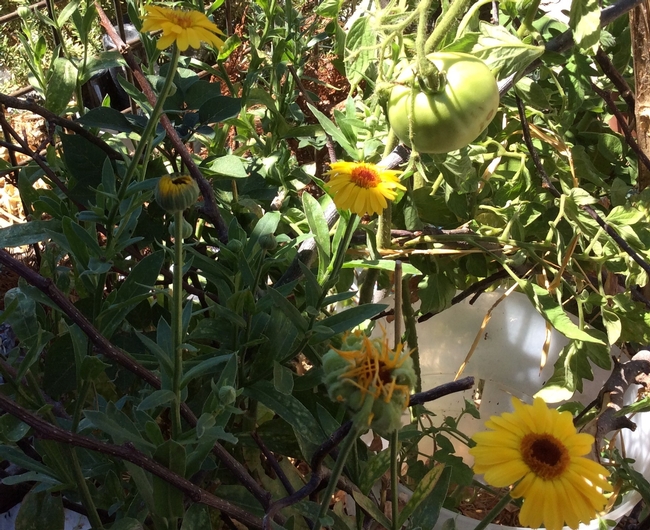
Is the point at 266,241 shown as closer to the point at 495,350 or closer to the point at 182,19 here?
the point at 182,19

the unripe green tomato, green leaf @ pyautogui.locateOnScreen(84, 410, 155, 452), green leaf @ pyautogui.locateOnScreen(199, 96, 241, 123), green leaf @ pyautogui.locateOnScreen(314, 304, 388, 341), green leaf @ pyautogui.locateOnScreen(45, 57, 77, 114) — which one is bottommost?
green leaf @ pyautogui.locateOnScreen(314, 304, 388, 341)

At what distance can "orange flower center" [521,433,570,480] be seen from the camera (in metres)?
0.32

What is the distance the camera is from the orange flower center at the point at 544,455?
324mm

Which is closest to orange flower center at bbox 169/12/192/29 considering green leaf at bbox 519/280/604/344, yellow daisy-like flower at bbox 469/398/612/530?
yellow daisy-like flower at bbox 469/398/612/530

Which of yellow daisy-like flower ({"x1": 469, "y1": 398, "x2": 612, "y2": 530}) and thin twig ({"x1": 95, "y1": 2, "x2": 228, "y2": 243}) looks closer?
yellow daisy-like flower ({"x1": 469, "y1": 398, "x2": 612, "y2": 530})

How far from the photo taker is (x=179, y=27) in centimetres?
38

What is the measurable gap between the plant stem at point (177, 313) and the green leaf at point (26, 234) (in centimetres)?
20

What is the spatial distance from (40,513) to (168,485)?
0.14m

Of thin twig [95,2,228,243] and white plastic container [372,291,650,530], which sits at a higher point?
thin twig [95,2,228,243]

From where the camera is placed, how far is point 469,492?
2.77 feet

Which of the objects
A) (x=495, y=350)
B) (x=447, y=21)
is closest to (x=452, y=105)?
(x=447, y=21)

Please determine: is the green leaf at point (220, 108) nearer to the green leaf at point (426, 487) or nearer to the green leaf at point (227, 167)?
the green leaf at point (227, 167)

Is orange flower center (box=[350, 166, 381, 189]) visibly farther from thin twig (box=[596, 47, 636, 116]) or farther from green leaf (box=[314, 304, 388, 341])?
thin twig (box=[596, 47, 636, 116])

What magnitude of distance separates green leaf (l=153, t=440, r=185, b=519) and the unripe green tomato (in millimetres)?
311
